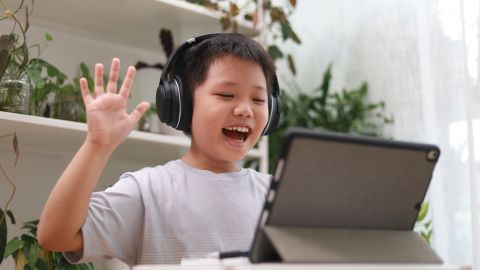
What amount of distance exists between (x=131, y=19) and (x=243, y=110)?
105 cm

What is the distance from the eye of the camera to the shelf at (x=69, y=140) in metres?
1.73

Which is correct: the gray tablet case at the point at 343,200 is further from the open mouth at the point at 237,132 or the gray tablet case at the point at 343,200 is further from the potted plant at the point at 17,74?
the potted plant at the point at 17,74

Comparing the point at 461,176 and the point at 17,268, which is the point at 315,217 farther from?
the point at 461,176

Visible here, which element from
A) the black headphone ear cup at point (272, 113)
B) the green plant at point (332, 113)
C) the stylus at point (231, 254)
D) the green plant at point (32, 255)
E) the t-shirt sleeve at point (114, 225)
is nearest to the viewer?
the stylus at point (231, 254)

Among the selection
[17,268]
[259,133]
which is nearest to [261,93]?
[259,133]

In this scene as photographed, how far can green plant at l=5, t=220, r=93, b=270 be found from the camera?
1.65 m

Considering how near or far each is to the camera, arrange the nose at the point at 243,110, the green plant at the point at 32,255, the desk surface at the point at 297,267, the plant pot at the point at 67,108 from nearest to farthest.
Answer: the desk surface at the point at 297,267 → the nose at the point at 243,110 → the green plant at the point at 32,255 → the plant pot at the point at 67,108

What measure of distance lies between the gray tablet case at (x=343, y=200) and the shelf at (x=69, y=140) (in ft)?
3.79

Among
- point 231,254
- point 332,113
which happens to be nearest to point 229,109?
point 231,254

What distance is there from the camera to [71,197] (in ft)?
3.18

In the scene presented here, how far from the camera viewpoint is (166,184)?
125cm

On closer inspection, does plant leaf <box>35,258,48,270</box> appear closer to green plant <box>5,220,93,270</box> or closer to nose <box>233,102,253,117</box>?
green plant <box>5,220,93,270</box>

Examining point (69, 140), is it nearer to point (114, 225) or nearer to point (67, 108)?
point (67, 108)

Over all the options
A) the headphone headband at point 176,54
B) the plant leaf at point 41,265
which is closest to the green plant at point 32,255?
the plant leaf at point 41,265
